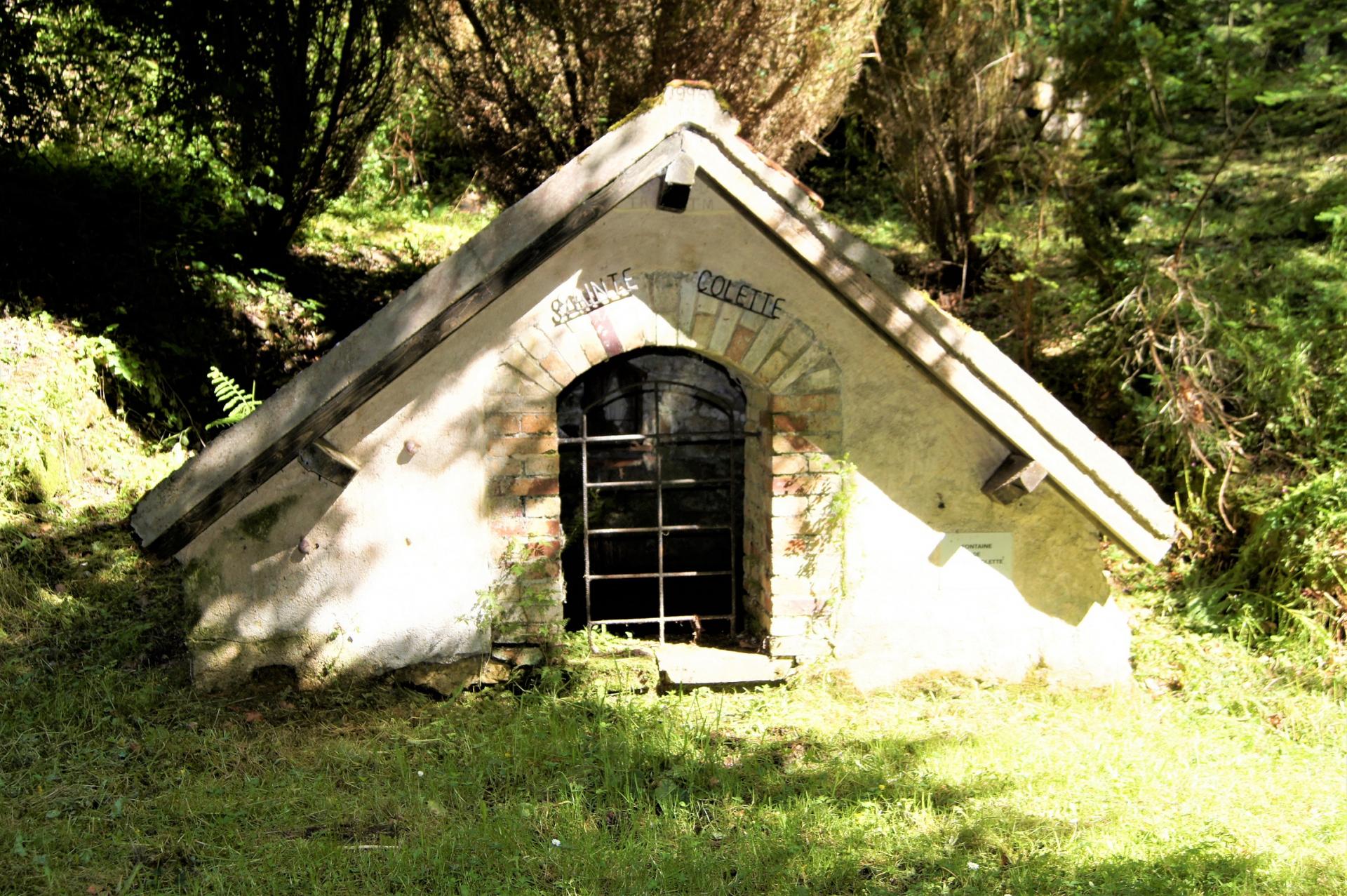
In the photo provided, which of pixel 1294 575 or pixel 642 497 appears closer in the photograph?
pixel 1294 575

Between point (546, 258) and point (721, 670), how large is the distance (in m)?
2.35

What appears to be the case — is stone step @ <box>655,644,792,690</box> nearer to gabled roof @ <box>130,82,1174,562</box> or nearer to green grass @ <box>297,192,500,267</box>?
gabled roof @ <box>130,82,1174,562</box>

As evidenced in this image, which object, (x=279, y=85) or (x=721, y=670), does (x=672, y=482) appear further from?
(x=279, y=85)

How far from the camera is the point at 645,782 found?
4898 millimetres

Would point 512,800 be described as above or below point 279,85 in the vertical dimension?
below

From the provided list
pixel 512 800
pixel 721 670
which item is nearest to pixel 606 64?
pixel 721 670

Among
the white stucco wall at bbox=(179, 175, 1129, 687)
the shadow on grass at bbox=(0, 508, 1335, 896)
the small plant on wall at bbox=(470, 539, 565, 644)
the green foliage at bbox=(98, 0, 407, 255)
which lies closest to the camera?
the shadow on grass at bbox=(0, 508, 1335, 896)

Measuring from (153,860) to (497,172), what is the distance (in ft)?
21.9

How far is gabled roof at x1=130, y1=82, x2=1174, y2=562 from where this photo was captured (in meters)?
5.00

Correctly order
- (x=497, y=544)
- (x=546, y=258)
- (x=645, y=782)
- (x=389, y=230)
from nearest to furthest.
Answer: (x=645, y=782), (x=546, y=258), (x=497, y=544), (x=389, y=230)

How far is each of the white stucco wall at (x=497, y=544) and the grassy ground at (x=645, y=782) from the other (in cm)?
31

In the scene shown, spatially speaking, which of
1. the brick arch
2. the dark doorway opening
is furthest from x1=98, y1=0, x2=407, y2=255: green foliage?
the brick arch

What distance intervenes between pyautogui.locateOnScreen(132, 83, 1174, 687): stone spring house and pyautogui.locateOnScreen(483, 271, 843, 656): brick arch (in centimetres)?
1

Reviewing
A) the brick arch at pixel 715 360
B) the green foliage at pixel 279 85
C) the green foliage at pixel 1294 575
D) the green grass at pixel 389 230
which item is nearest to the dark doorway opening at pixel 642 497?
the brick arch at pixel 715 360
